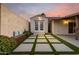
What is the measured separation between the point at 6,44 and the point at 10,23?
1.98ft

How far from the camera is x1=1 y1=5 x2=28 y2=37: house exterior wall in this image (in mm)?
5316

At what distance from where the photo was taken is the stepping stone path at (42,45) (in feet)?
16.8

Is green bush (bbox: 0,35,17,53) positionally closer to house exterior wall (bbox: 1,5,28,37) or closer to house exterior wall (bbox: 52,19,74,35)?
house exterior wall (bbox: 1,5,28,37)

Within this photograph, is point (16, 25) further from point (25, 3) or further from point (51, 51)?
point (51, 51)

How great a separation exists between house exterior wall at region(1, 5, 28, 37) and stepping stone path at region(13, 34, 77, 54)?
0.38m

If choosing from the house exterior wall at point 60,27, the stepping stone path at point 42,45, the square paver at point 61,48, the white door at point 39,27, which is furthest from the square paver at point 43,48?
the house exterior wall at point 60,27

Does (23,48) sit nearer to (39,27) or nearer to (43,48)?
(43,48)

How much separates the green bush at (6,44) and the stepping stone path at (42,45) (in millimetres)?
132

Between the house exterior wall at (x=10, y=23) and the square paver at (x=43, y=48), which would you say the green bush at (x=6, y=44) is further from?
the square paver at (x=43, y=48)

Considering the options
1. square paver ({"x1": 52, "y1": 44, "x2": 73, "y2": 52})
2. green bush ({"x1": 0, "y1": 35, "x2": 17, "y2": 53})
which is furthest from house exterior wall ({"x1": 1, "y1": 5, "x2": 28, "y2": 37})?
square paver ({"x1": 52, "y1": 44, "x2": 73, "y2": 52})

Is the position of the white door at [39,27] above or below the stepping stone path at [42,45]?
above

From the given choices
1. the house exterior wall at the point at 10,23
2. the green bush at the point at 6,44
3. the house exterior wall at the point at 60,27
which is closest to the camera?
the green bush at the point at 6,44

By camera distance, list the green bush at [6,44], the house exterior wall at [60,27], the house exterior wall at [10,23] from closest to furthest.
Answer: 1. the green bush at [6,44]
2. the house exterior wall at [10,23]
3. the house exterior wall at [60,27]
